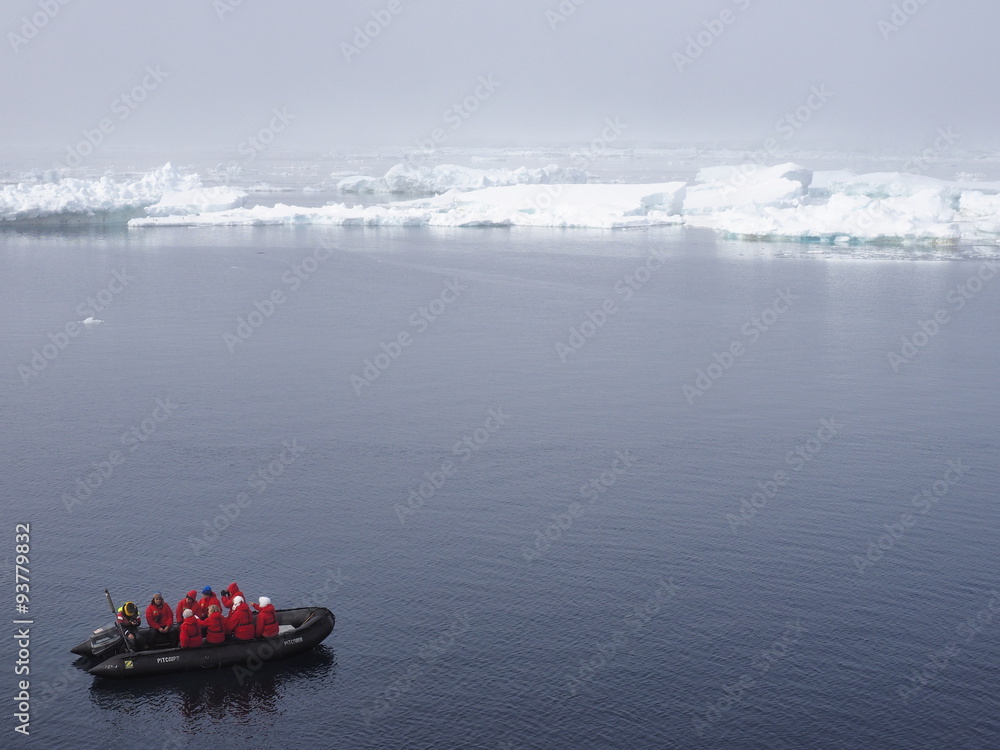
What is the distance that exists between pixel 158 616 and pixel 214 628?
3.75 ft

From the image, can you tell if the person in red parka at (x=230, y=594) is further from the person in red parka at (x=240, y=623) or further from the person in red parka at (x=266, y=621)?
the person in red parka at (x=266, y=621)

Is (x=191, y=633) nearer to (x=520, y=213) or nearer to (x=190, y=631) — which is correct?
(x=190, y=631)

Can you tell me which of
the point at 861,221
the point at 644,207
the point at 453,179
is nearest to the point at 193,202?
the point at 453,179

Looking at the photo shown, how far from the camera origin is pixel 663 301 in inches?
2125

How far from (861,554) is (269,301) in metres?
34.8

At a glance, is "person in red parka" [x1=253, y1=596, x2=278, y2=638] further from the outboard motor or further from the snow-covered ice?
the snow-covered ice

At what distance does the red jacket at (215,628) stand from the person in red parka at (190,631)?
16 centimetres

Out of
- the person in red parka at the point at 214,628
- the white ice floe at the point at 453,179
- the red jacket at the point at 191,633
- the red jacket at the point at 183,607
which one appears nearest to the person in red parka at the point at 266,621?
the person in red parka at the point at 214,628

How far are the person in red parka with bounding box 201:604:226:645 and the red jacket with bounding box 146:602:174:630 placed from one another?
687 mm

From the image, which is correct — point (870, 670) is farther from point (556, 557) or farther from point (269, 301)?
point (269, 301)

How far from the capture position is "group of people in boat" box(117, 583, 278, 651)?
20.9 metres

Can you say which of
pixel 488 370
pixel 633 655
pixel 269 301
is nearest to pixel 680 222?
pixel 269 301

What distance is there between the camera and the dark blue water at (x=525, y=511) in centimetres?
1981

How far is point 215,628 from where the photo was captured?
20922mm
